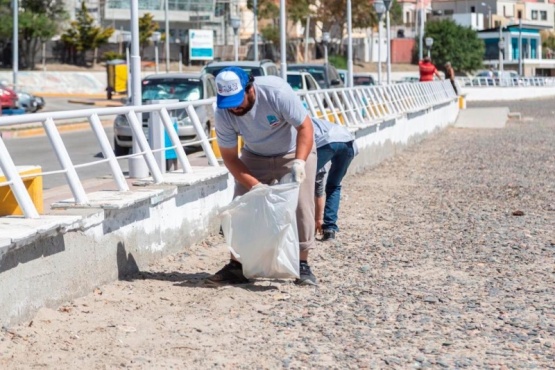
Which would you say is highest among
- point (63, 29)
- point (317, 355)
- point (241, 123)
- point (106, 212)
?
point (63, 29)

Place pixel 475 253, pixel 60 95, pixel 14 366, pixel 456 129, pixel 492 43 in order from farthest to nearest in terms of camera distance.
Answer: pixel 492 43
pixel 60 95
pixel 456 129
pixel 475 253
pixel 14 366

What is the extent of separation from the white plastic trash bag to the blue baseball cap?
67 centimetres

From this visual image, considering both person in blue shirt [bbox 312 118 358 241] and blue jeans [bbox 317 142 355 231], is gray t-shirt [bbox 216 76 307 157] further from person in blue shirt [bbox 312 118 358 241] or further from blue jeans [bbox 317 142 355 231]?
blue jeans [bbox 317 142 355 231]

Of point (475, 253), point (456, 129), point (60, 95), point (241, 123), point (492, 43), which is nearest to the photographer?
point (241, 123)

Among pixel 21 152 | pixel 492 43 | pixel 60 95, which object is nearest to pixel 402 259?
pixel 21 152

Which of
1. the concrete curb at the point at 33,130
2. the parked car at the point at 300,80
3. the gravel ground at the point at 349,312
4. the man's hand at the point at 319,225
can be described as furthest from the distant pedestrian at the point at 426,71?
the man's hand at the point at 319,225

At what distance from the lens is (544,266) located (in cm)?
910

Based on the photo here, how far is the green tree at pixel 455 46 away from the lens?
100625 mm

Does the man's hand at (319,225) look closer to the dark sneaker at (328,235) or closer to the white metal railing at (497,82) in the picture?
the dark sneaker at (328,235)

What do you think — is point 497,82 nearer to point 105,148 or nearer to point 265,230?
point 105,148

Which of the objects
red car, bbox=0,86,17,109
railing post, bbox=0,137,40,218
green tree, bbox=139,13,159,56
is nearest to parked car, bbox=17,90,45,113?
red car, bbox=0,86,17,109

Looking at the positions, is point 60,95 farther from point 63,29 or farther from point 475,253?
point 475,253

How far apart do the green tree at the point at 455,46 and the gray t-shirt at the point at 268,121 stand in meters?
93.7

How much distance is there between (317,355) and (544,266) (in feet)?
11.3
